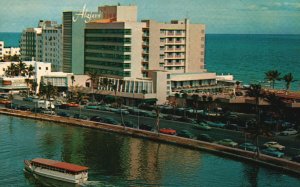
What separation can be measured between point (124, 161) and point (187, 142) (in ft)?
37.0

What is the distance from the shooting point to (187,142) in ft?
228

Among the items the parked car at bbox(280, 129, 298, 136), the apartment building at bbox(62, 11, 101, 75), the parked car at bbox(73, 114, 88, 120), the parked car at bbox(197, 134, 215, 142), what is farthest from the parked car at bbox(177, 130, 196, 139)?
the apartment building at bbox(62, 11, 101, 75)

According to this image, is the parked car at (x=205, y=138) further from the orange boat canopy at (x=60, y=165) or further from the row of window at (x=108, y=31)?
the row of window at (x=108, y=31)

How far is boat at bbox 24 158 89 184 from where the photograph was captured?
54062 mm

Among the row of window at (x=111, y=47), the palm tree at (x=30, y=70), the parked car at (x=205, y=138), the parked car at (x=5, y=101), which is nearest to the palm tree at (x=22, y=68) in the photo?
the palm tree at (x=30, y=70)

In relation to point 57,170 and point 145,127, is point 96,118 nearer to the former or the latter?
point 145,127

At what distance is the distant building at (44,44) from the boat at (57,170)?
69.6m

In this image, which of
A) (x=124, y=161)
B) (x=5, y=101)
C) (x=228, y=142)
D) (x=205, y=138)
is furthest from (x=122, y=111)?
(x=124, y=161)

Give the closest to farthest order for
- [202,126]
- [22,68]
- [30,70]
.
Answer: [202,126]
[30,70]
[22,68]

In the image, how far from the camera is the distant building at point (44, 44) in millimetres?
128625

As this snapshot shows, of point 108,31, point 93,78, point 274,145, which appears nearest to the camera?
point 274,145

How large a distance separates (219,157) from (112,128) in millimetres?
21372

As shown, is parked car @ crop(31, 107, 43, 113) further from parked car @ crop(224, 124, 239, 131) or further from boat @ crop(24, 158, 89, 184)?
boat @ crop(24, 158, 89, 184)

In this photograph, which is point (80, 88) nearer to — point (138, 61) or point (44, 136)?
point (138, 61)
